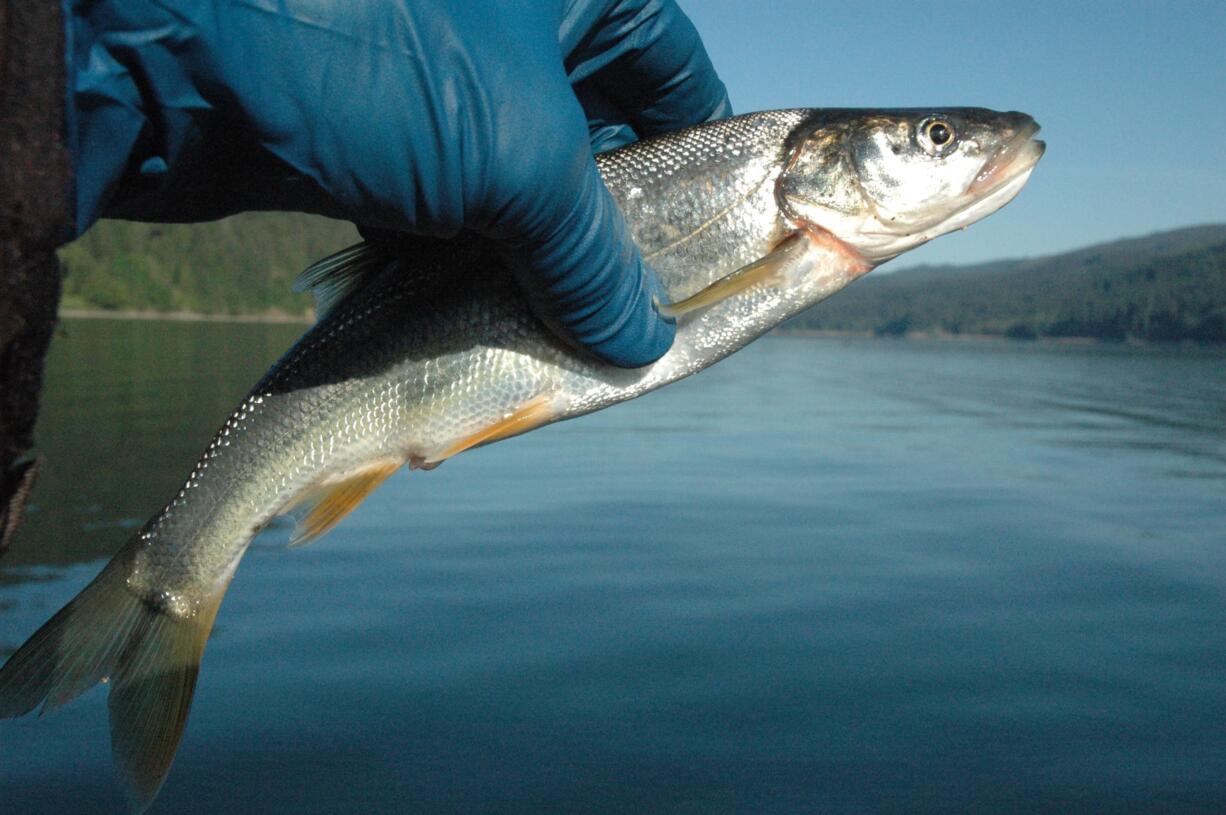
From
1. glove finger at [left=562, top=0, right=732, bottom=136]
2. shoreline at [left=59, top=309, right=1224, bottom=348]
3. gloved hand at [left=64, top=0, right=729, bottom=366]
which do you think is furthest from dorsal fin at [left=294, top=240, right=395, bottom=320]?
shoreline at [left=59, top=309, right=1224, bottom=348]

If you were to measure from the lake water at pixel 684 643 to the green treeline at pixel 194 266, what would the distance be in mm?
107365

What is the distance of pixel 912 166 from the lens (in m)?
3.64

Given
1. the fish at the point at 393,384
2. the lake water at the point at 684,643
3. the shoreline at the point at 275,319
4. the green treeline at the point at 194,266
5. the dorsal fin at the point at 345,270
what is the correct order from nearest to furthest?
the fish at the point at 393,384, the dorsal fin at the point at 345,270, the lake water at the point at 684,643, the shoreline at the point at 275,319, the green treeline at the point at 194,266

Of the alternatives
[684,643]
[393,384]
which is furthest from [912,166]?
[684,643]

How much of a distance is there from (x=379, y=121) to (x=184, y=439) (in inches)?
622

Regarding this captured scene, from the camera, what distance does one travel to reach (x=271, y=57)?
6.18 ft

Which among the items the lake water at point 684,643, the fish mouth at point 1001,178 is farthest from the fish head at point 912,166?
the lake water at point 684,643

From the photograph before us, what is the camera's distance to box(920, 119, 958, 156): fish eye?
3.65 m

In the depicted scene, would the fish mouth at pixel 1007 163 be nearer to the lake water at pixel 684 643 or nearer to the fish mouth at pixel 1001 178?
the fish mouth at pixel 1001 178

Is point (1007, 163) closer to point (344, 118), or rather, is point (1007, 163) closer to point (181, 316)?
point (344, 118)

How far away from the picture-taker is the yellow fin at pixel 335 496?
3049 millimetres

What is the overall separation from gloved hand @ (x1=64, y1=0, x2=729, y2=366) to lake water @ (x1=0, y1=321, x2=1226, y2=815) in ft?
11.2

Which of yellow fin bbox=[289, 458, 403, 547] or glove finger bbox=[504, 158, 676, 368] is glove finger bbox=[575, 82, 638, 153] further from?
yellow fin bbox=[289, 458, 403, 547]

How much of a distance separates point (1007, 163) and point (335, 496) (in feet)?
8.01
